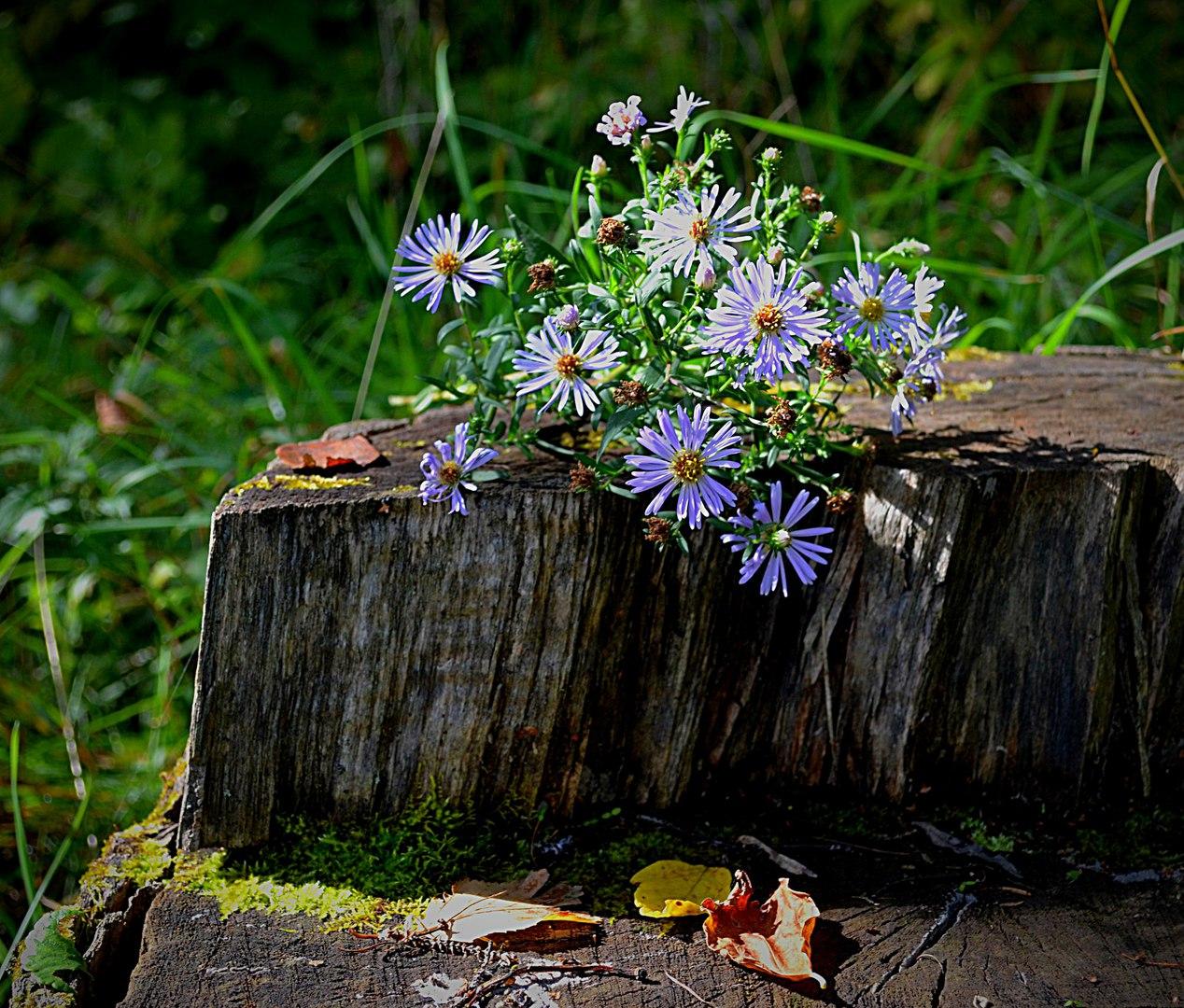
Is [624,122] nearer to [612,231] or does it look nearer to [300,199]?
[612,231]

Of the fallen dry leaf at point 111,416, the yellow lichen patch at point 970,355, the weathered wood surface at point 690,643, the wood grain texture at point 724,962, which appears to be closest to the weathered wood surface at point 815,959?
the wood grain texture at point 724,962

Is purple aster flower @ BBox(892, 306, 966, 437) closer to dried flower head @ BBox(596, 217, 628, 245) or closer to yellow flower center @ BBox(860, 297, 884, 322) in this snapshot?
yellow flower center @ BBox(860, 297, 884, 322)

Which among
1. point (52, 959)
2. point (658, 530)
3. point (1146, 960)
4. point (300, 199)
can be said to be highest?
point (300, 199)

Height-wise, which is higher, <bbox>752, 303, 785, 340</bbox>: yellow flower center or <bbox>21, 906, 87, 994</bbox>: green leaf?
<bbox>752, 303, 785, 340</bbox>: yellow flower center

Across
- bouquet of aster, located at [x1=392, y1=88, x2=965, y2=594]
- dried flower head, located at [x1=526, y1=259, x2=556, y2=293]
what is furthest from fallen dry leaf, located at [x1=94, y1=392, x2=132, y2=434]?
dried flower head, located at [x1=526, y1=259, x2=556, y2=293]

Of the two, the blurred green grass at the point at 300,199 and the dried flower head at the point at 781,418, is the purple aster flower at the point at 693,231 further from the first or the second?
the blurred green grass at the point at 300,199

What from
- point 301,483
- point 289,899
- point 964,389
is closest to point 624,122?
point 301,483

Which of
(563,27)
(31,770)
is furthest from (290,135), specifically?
(31,770)
